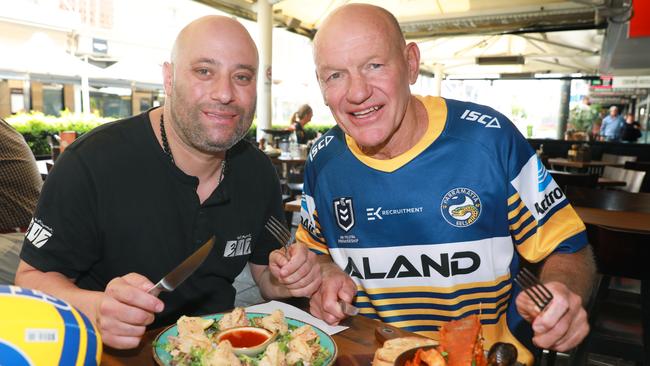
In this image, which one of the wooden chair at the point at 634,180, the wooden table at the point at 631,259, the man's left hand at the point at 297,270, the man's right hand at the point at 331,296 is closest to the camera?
the man's right hand at the point at 331,296

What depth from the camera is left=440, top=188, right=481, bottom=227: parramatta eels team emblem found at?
1.63 metres

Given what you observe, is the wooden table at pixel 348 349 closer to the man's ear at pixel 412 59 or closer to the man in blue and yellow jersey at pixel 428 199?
the man in blue and yellow jersey at pixel 428 199

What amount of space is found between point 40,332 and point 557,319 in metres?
0.94

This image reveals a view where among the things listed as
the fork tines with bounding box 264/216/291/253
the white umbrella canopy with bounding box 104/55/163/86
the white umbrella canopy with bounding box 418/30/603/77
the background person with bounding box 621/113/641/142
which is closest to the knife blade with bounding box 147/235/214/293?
the fork tines with bounding box 264/216/291/253

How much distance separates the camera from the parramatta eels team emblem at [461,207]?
163 centimetres

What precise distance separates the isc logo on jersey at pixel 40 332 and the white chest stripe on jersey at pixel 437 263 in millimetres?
1073

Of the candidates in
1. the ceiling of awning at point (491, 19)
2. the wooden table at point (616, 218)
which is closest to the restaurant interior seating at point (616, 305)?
the wooden table at point (616, 218)

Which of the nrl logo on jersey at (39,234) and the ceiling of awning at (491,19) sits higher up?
the ceiling of awning at (491,19)

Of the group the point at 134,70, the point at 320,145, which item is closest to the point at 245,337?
the point at 320,145

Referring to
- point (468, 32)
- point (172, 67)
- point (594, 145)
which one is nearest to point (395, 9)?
point (468, 32)

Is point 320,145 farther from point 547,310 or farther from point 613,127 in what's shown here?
point 613,127

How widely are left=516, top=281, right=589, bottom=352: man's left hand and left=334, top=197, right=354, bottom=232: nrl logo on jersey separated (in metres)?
0.80

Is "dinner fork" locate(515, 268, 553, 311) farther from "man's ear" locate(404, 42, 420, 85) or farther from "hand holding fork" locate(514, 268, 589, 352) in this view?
"man's ear" locate(404, 42, 420, 85)

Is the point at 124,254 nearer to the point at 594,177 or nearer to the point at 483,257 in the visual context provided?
the point at 483,257
